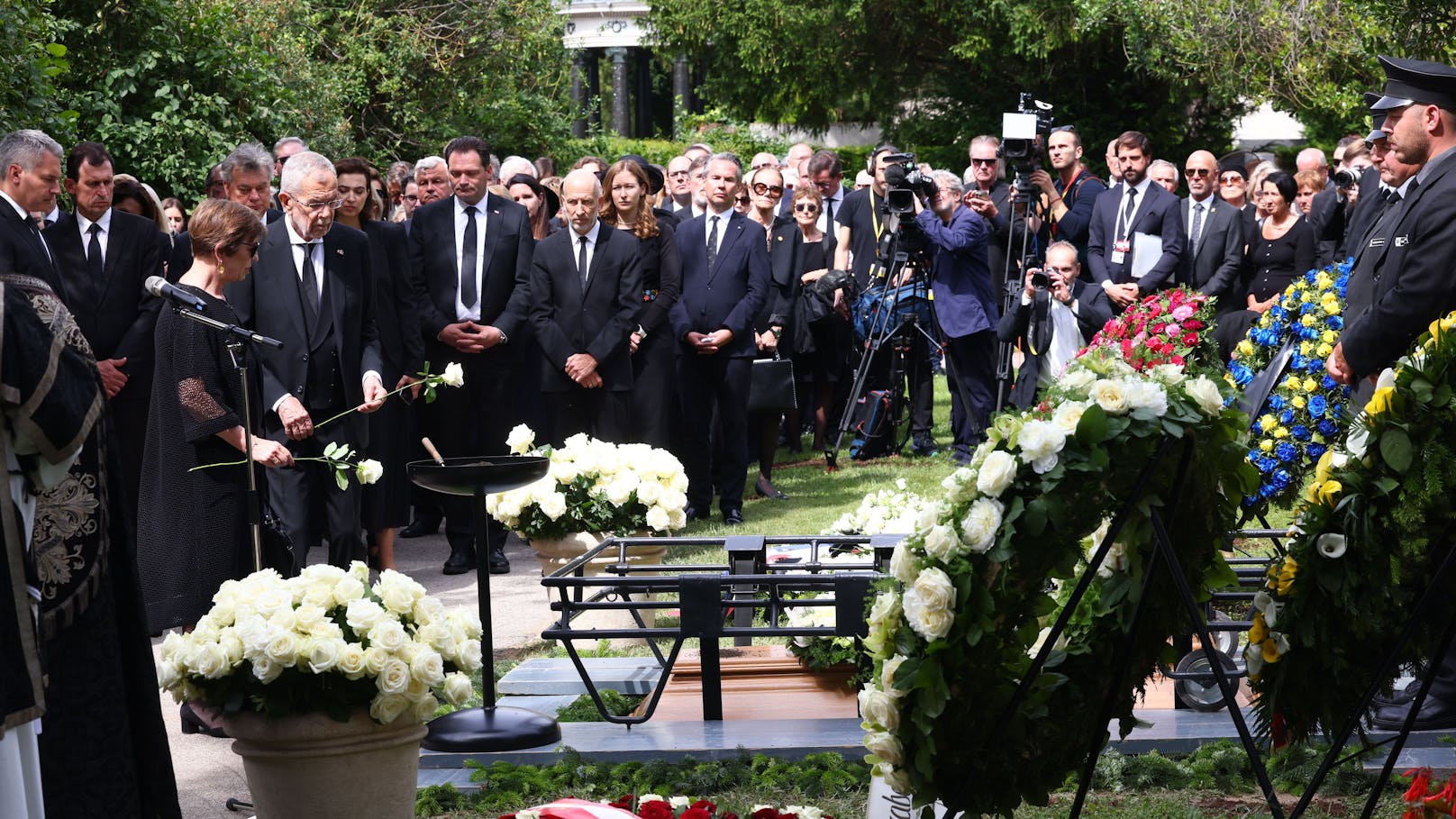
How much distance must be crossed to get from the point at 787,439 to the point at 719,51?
79.7ft

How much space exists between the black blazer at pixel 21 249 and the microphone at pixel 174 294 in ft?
7.02

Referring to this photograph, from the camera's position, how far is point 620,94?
61750 mm

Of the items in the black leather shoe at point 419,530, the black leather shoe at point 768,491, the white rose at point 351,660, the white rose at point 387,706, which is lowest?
the black leather shoe at point 419,530

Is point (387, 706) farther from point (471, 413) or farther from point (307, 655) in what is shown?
point (471, 413)

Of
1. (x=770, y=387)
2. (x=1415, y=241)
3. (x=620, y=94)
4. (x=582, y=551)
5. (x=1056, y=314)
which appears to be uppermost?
(x=620, y=94)

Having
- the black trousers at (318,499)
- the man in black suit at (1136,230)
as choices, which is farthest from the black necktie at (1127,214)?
the black trousers at (318,499)

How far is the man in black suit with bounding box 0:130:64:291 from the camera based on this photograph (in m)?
7.49

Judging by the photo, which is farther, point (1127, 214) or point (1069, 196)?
point (1069, 196)

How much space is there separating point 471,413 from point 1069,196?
5631mm

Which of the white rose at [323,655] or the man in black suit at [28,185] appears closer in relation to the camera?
the white rose at [323,655]

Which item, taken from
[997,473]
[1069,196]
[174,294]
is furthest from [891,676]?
[1069,196]

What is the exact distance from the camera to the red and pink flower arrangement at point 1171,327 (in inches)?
270

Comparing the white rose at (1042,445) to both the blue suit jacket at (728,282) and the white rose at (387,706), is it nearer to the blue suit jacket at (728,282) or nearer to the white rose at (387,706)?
the white rose at (387,706)

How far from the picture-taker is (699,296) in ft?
35.5
